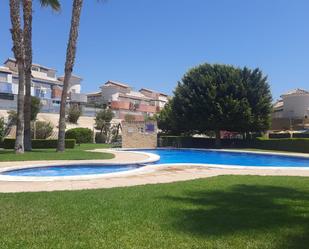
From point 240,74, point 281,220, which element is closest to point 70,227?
point 281,220

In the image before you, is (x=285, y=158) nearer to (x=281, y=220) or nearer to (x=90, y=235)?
(x=281, y=220)

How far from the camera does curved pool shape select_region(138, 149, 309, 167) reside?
83.3ft

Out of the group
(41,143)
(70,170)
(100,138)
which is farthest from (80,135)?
(70,170)

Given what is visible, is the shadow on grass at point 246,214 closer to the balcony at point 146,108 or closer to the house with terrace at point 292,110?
the house with terrace at point 292,110

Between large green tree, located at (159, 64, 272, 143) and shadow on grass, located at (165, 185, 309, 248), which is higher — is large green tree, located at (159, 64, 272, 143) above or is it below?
above

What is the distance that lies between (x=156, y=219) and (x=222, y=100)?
30.6 metres

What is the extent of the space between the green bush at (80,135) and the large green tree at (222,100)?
9502 millimetres

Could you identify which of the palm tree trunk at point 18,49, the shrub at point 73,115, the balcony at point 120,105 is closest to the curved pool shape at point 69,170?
the palm tree trunk at point 18,49

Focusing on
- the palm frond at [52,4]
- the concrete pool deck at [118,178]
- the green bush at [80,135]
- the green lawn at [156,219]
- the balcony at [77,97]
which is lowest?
the concrete pool deck at [118,178]

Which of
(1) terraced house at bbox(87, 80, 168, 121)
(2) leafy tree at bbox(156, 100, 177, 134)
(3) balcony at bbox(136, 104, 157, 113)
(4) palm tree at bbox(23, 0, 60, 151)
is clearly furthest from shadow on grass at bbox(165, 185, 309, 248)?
(3) balcony at bbox(136, 104, 157, 113)

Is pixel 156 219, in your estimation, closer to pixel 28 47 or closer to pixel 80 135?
pixel 28 47

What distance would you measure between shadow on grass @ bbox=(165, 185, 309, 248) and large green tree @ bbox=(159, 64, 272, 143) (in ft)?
87.6

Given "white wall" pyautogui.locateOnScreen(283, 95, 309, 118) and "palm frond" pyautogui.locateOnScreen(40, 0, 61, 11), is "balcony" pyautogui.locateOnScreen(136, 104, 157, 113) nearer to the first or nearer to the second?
"white wall" pyautogui.locateOnScreen(283, 95, 309, 118)

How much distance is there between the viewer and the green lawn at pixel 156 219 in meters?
5.42
